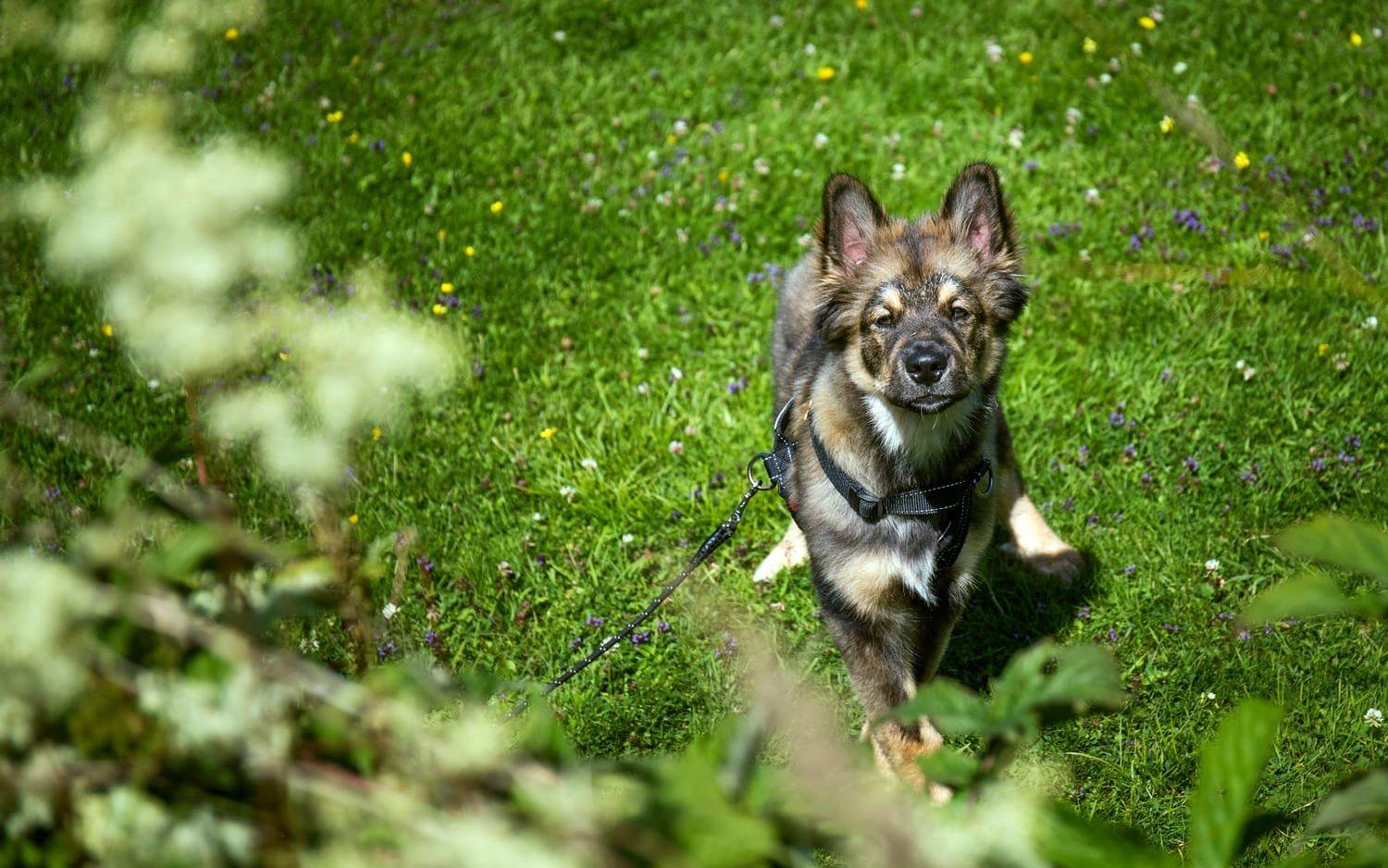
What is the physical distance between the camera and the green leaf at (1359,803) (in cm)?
104

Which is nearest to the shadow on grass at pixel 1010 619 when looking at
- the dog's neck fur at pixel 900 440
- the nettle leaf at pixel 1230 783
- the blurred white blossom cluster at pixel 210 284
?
the dog's neck fur at pixel 900 440

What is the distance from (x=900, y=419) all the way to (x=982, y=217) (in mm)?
707

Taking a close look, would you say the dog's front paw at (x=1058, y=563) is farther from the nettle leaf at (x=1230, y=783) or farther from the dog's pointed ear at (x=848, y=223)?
the nettle leaf at (x=1230, y=783)

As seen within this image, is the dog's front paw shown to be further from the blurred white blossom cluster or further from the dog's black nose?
the blurred white blossom cluster

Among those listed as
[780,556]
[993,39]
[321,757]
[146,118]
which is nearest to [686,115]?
[993,39]

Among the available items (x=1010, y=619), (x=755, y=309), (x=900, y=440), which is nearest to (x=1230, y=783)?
(x=900, y=440)

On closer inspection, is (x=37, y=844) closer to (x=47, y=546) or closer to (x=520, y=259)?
(x=47, y=546)

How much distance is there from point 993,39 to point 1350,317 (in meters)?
2.53

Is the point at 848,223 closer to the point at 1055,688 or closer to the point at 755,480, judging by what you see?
the point at 755,480

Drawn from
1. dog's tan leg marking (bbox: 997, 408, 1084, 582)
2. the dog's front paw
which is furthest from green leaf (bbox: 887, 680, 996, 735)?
the dog's front paw

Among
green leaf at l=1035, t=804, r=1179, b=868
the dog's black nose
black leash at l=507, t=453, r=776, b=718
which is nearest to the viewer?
green leaf at l=1035, t=804, r=1179, b=868

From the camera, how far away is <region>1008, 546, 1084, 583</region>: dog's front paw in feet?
12.3

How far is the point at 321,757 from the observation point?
94 cm

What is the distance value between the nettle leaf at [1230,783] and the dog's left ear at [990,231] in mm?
2264
